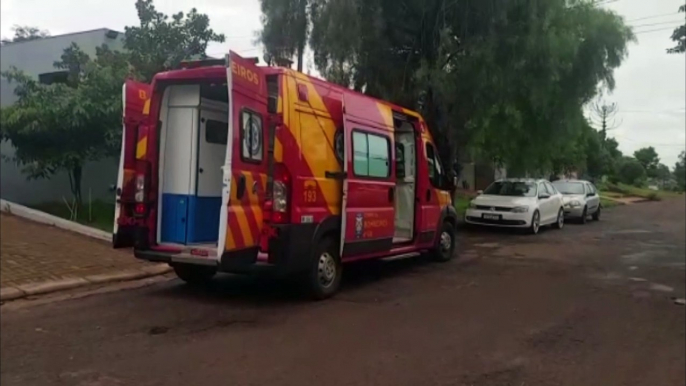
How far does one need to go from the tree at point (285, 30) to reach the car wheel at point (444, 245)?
558 cm

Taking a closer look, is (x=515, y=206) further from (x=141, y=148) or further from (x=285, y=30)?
(x=141, y=148)

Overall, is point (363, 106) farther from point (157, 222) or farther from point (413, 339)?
point (413, 339)

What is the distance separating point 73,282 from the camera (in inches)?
316

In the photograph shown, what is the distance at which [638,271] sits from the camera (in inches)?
415

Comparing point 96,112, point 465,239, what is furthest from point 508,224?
point 96,112

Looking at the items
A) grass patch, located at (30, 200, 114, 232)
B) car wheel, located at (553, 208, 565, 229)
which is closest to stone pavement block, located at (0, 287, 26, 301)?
grass patch, located at (30, 200, 114, 232)

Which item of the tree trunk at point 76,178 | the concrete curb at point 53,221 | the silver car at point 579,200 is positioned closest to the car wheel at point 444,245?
the concrete curb at point 53,221

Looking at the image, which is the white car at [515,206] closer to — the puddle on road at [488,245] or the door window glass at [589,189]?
the puddle on road at [488,245]

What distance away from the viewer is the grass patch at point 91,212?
12.8m

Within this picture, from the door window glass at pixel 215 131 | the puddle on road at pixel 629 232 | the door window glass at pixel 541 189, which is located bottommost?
the puddle on road at pixel 629 232

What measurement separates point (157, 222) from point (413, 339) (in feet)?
11.4

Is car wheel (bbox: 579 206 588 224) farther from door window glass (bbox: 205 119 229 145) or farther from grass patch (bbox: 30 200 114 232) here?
door window glass (bbox: 205 119 229 145)

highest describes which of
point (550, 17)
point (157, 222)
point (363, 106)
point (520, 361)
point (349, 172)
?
point (550, 17)

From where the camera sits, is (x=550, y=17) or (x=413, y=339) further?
(x=550, y=17)
